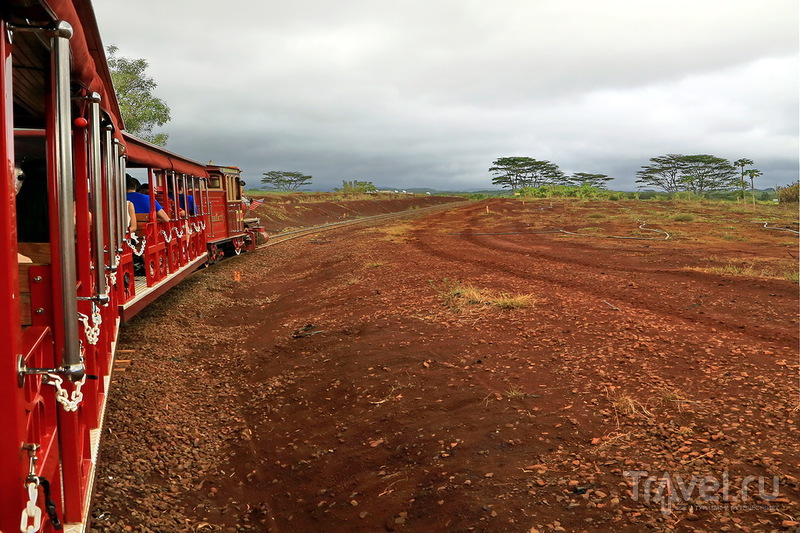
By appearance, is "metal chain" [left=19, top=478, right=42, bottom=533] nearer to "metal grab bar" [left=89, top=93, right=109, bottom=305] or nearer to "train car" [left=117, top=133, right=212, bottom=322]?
"metal grab bar" [left=89, top=93, right=109, bottom=305]

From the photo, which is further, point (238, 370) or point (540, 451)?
point (238, 370)

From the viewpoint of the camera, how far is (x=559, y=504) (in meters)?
3.65

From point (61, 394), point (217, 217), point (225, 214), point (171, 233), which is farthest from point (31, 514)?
point (225, 214)

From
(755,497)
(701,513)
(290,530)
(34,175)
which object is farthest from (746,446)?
(34,175)

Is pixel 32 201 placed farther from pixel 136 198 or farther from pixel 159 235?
pixel 159 235

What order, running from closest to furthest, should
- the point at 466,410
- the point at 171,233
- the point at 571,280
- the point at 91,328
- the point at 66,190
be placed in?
the point at 66,190 < the point at 91,328 < the point at 466,410 < the point at 171,233 < the point at 571,280

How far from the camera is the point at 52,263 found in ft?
8.00

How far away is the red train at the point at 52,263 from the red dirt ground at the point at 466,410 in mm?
1136

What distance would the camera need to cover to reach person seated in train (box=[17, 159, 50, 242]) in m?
3.57

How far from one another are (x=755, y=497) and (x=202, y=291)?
10685 mm

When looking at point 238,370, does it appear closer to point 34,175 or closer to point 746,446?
point 34,175

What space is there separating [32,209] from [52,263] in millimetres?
1484

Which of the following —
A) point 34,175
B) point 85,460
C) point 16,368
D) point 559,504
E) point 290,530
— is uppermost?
point 34,175

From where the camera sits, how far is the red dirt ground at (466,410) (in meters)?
3.78
